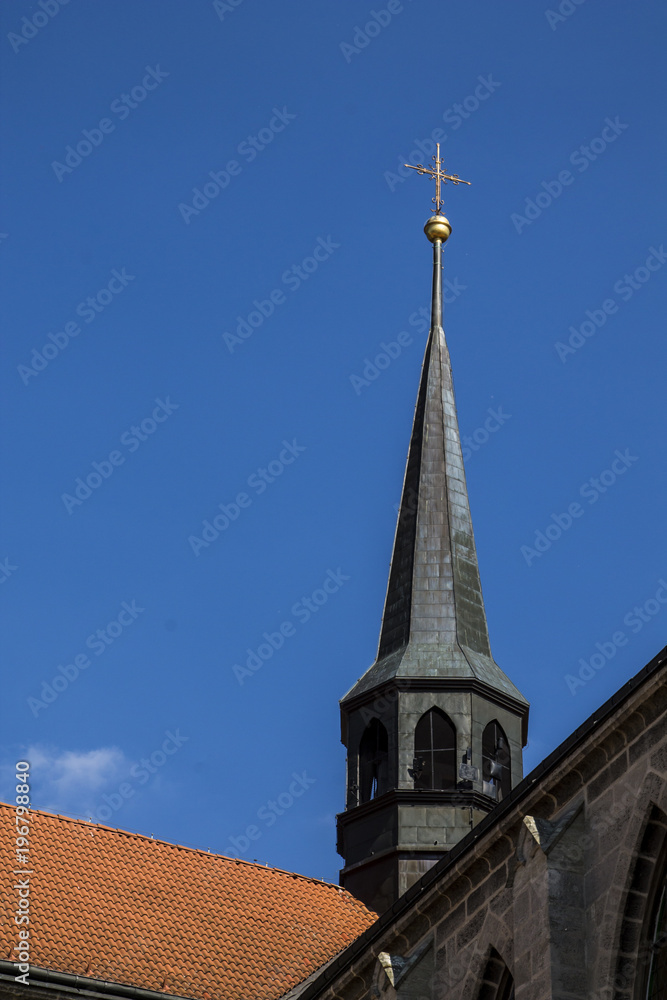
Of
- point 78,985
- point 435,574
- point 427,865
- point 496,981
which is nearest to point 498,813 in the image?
point 496,981

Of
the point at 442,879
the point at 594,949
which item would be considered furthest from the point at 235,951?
the point at 594,949

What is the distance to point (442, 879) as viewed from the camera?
1808 centimetres

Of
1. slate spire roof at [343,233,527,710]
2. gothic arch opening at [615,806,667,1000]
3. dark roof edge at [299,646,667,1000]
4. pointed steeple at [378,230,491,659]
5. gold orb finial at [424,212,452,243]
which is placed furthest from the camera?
gold orb finial at [424,212,452,243]

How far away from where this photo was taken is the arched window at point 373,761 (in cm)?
2842

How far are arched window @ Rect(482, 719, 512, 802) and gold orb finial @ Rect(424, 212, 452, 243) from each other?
1147 cm

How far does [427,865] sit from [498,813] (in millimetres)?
10013

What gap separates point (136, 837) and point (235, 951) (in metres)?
2.99

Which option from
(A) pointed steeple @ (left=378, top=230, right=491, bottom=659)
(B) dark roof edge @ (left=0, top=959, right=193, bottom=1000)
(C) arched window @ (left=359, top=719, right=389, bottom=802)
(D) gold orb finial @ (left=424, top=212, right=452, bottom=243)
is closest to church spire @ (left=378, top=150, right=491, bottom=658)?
(A) pointed steeple @ (left=378, top=230, right=491, bottom=659)

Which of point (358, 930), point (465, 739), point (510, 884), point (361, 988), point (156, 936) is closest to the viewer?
point (510, 884)

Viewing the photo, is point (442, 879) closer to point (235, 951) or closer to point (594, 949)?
point (594, 949)

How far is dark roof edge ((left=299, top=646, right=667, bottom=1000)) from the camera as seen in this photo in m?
15.5

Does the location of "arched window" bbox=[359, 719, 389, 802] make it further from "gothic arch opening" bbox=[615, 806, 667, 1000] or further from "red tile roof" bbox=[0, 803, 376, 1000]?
"gothic arch opening" bbox=[615, 806, 667, 1000]

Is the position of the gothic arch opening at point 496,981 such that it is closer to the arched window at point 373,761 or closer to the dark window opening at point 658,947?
the dark window opening at point 658,947

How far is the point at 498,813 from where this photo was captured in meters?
17.2
